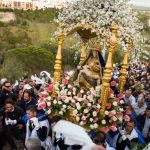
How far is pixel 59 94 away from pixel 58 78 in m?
0.59

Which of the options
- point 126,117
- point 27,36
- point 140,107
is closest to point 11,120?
point 126,117

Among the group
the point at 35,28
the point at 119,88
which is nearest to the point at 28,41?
the point at 35,28

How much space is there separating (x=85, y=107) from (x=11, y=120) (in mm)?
1641

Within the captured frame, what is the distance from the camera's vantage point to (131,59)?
10.8m

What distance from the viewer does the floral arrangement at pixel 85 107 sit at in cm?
927

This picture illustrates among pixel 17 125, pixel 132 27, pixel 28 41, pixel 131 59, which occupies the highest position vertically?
pixel 132 27

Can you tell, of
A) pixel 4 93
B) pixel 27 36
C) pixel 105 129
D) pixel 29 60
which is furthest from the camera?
pixel 27 36

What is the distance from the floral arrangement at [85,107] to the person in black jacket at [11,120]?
56 cm

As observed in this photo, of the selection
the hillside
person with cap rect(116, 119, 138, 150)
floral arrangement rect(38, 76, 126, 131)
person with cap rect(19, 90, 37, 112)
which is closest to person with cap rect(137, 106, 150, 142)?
floral arrangement rect(38, 76, 126, 131)

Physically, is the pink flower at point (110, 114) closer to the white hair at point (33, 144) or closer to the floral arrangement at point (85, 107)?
the floral arrangement at point (85, 107)

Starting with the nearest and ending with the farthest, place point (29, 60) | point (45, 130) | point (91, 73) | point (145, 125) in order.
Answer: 1. point (45, 130)
2. point (145, 125)
3. point (91, 73)
4. point (29, 60)

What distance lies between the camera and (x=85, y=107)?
9367mm

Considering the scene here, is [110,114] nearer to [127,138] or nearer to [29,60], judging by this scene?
[127,138]

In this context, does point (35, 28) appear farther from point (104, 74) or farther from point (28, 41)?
point (104, 74)
